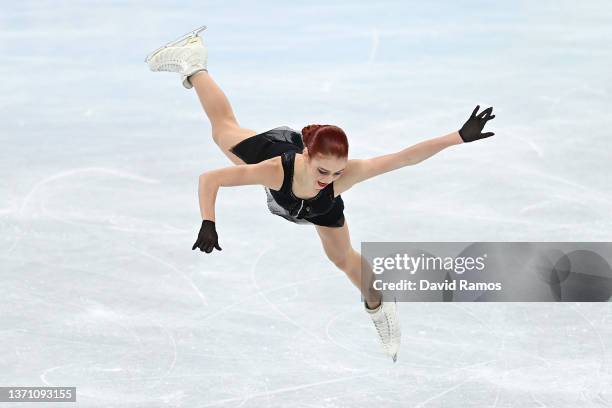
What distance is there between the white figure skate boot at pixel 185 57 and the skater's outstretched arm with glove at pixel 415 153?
1.45 metres

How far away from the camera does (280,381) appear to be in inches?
249

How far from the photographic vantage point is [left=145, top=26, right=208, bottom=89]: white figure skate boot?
5855 mm

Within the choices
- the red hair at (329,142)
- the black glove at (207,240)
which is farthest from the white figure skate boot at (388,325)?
the black glove at (207,240)

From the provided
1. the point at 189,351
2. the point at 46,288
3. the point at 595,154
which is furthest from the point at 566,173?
the point at 46,288

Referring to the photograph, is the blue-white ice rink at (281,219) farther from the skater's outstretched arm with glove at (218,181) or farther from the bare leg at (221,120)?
the skater's outstretched arm with glove at (218,181)

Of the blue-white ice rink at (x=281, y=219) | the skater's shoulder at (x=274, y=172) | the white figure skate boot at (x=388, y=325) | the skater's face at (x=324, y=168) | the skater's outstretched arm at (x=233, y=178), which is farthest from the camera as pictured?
the blue-white ice rink at (x=281, y=219)

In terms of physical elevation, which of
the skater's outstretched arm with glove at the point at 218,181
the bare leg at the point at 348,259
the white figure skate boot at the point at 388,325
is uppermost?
the skater's outstretched arm with glove at the point at 218,181

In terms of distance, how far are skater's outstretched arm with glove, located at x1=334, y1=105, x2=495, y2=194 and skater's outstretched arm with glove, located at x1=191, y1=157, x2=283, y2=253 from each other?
37cm

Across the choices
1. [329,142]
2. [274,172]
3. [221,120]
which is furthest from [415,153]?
[221,120]

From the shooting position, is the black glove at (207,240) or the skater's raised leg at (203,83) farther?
the skater's raised leg at (203,83)

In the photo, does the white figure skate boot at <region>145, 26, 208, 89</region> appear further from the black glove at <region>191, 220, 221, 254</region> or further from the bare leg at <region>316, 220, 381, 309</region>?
the black glove at <region>191, 220, 221, 254</region>

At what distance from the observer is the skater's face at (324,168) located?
178 inches

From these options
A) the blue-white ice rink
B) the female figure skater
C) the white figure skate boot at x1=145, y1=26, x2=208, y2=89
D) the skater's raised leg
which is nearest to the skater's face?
the female figure skater

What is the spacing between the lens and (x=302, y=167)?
15.7 ft
